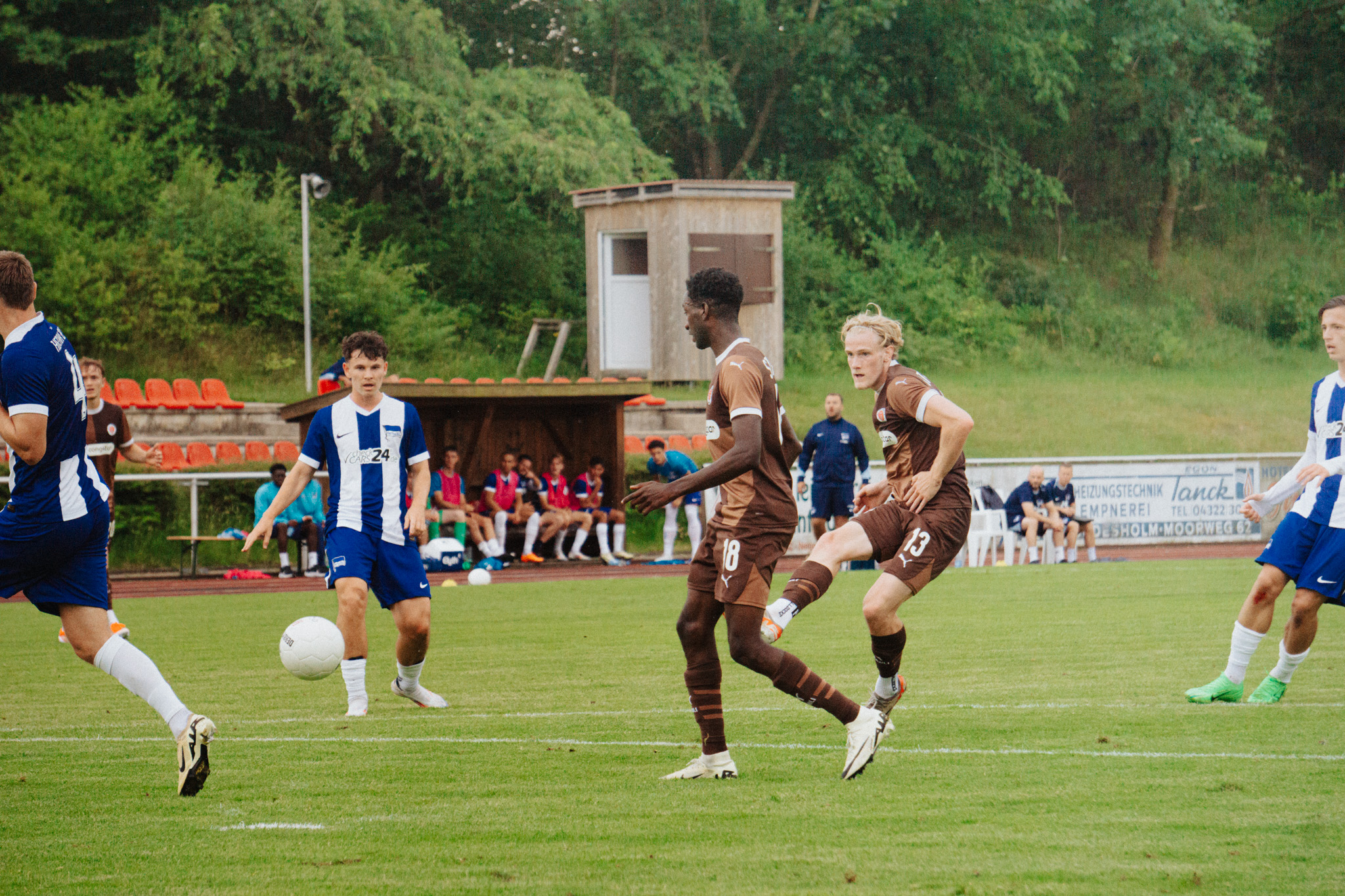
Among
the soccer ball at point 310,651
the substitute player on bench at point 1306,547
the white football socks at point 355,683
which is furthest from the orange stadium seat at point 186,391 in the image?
the substitute player on bench at point 1306,547

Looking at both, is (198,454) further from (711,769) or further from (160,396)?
(711,769)

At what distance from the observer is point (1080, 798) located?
16.6 feet

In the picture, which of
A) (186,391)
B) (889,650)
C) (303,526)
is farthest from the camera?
(186,391)

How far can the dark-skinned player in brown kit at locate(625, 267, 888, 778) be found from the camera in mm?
5539

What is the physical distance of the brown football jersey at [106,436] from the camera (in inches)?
437

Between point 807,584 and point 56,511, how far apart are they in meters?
3.02

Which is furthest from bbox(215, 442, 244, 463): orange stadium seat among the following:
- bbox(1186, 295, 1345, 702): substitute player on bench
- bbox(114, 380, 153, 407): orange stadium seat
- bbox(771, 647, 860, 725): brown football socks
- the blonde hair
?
bbox(771, 647, 860, 725): brown football socks

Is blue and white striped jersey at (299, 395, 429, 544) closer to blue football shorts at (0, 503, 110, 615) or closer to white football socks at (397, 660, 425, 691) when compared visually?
white football socks at (397, 660, 425, 691)

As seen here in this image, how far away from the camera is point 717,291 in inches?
222

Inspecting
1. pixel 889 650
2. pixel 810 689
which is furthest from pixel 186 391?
pixel 810 689

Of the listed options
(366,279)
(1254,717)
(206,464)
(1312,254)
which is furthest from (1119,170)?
(1254,717)

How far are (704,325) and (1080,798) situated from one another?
89.3 inches

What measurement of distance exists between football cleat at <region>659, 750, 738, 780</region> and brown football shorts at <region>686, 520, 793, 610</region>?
0.61 metres

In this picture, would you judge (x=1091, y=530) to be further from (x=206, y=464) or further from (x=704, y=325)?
(x=704, y=325)
